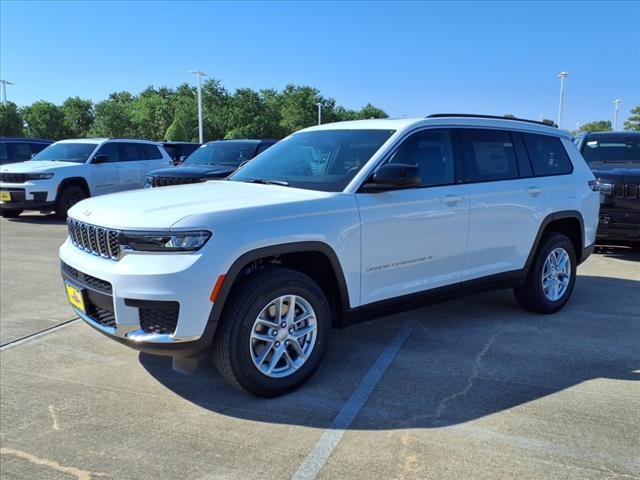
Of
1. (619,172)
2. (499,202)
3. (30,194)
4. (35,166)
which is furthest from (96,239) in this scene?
(35,166)

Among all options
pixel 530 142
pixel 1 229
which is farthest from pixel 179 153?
pixel 530 142

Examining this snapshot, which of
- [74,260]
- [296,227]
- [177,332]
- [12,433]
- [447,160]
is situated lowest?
[12,433]

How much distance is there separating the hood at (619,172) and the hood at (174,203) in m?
5.94

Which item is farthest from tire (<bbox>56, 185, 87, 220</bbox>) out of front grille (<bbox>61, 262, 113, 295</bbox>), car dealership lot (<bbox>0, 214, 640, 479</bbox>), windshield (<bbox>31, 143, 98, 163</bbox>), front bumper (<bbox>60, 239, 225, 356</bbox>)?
front bumper (<bbox>60, 239, 225, 356</bbox>)

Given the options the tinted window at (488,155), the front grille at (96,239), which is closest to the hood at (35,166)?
the front grille at (96,239)

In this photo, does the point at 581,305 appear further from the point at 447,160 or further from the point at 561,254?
the point at 447,160

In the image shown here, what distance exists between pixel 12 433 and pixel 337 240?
2284mm

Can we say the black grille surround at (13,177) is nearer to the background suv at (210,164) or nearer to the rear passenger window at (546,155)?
the background suv at (210,164)

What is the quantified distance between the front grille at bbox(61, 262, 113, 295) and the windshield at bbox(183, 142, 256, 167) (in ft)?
23.4

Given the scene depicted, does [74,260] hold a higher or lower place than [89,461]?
higher

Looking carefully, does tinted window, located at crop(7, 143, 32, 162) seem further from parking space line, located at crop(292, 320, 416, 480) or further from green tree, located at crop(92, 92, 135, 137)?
green tree, located at crop(92, 92, 135, 137)

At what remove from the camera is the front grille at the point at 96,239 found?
10.8ft

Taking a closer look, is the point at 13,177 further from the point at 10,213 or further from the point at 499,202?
the point at 499,202

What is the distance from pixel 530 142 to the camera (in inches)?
206
